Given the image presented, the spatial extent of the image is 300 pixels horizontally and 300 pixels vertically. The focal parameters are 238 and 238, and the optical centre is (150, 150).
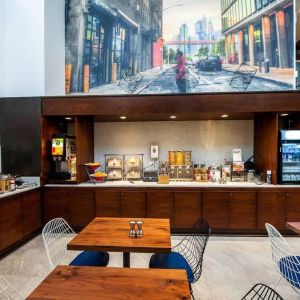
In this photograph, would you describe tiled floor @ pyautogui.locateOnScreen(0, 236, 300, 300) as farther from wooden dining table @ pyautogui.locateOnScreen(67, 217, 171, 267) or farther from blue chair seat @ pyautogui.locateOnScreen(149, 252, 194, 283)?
wooden dining table @ pyautogui.locateOnScreen(67, 217, 171, 267)

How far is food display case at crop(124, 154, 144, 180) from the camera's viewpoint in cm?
508

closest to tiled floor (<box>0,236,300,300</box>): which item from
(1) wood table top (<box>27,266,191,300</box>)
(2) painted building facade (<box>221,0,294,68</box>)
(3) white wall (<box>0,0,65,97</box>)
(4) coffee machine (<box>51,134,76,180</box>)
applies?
(4) coffee machine (<box>51,134,76,180</box>)

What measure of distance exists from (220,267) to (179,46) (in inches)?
172

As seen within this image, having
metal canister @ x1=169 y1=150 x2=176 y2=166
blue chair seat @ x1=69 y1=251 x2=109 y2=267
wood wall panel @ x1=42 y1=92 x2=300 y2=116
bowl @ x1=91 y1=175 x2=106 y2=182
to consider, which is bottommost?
blue chair seat @ x1=69 y1=251 x2=109 y2=267

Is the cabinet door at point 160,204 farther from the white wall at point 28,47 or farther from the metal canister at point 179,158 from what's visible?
the white wall at point 28,47

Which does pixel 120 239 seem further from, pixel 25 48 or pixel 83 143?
pixel 25 48

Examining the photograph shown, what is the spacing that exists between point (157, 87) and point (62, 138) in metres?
2.29

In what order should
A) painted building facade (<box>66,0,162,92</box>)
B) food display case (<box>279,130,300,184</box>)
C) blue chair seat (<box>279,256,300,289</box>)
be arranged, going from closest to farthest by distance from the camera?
blue chair seat (<box>279,256,300,289</box>)
food display case (<box>279,130,300,184</box>)
painted building facade (<box>66,0,162,92</box>)

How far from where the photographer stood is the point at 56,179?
464 centimetres

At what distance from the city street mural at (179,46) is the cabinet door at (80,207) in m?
2.31

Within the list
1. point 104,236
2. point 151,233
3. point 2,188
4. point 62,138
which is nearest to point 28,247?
point 2,188

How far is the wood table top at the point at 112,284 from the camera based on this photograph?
1.42m

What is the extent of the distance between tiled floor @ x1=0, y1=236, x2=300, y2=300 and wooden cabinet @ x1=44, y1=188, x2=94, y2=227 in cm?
58

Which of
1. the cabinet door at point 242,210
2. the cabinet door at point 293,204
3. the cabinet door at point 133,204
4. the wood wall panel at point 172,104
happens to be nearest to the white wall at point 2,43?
the wood wall panel at point 172,104
